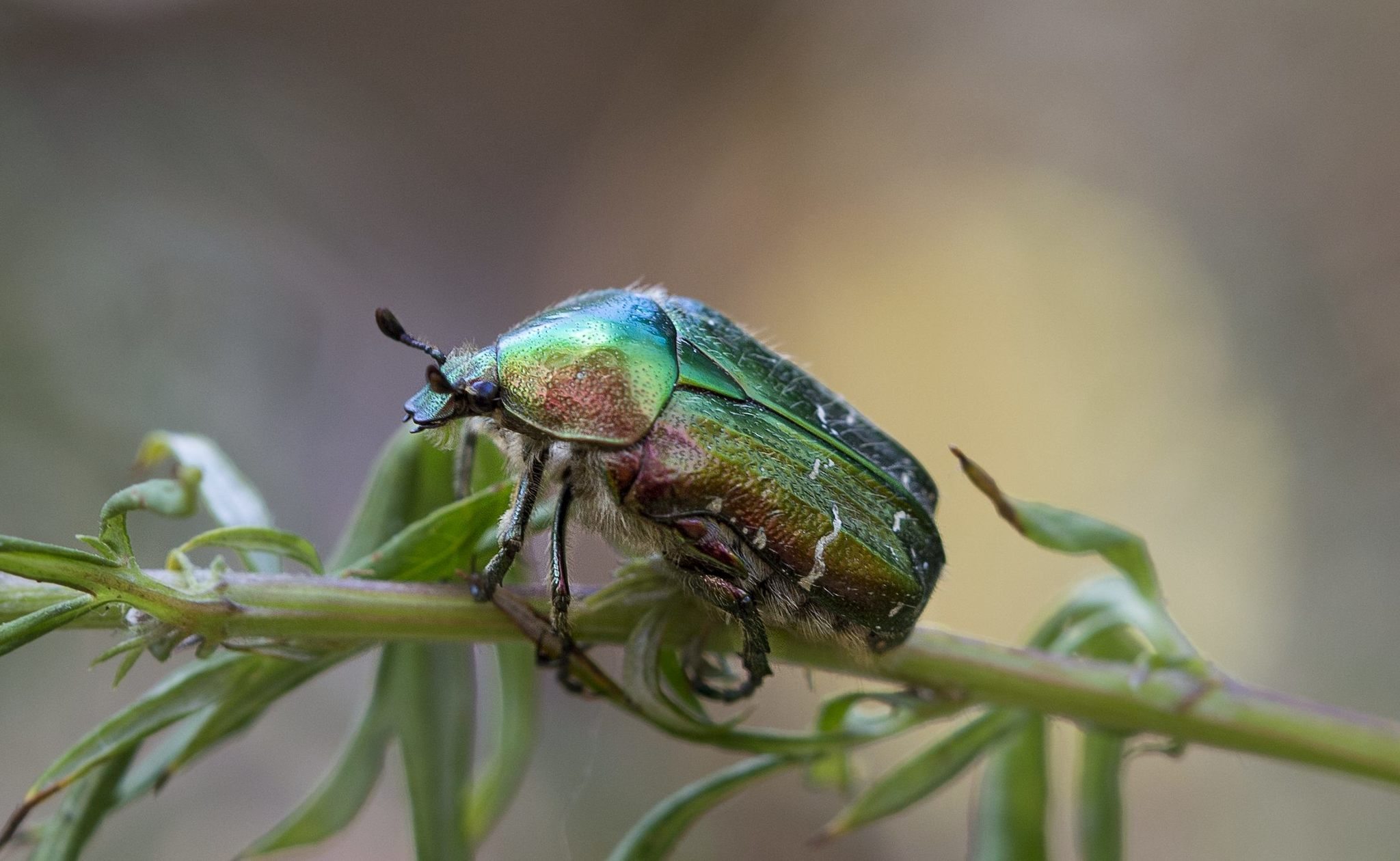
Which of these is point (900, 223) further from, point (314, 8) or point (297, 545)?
point (297, 545)

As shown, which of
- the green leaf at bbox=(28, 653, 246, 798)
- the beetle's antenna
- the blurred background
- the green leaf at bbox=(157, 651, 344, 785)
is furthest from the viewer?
the blurred background

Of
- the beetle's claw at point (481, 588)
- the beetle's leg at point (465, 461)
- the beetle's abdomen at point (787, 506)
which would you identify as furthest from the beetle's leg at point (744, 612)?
the beetle's leg at point (465, 461)

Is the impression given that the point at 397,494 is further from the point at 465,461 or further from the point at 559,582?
the point at 559,582

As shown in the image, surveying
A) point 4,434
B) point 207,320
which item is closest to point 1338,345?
point 207,320

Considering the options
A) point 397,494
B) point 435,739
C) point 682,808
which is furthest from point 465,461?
point 682,808

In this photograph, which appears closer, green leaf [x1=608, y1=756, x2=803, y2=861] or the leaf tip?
the leaf tip

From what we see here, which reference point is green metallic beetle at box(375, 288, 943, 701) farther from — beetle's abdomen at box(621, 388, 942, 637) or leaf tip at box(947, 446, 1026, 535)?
leaf tip at box(947, 446, 1026, 535)

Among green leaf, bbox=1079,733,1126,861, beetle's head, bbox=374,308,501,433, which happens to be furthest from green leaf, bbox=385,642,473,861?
green leaf, bbox=1079,733,1126,861

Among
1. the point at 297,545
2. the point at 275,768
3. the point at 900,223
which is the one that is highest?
the point at 900,223
